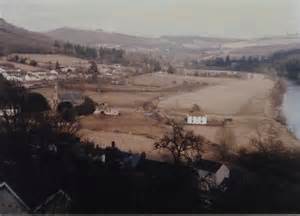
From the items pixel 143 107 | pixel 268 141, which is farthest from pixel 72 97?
pixel 268 141

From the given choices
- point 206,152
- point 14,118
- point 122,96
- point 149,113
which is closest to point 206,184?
point 206,152

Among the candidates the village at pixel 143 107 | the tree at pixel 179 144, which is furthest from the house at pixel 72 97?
the tree at pixel 179 144

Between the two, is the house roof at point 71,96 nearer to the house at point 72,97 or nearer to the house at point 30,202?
the house at point 72,97

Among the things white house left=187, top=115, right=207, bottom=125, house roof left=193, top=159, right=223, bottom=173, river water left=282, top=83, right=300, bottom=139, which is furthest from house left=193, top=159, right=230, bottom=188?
river water left=282, top=83, right=300, bottom=139

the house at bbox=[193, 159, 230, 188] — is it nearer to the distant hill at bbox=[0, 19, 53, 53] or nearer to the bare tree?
the bare tree

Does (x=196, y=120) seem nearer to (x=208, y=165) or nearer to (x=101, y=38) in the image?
(x=208, y=165)

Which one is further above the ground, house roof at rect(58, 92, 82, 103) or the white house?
house roof at rect(58, 92, 82, 103)

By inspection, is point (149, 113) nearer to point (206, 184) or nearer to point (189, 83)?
point (189, 83)
